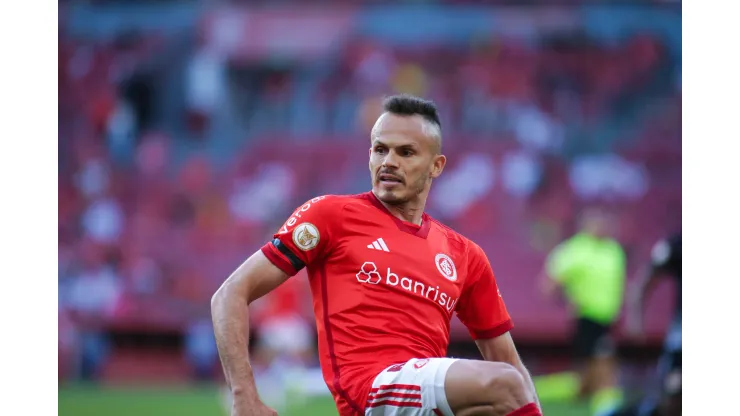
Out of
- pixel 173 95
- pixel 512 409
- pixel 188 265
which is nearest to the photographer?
pixel 512 409

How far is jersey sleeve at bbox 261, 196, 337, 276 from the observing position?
399cm

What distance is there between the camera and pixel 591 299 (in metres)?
12.0

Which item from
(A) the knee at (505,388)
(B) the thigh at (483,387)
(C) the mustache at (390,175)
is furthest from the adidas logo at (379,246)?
(A) the knee at (505,388)

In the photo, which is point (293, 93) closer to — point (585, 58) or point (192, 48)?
point (192, 48)

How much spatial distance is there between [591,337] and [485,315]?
7960 mm

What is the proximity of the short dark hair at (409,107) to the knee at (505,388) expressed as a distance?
131cm

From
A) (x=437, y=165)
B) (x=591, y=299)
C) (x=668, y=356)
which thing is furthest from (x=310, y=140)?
(x=437, y=165)

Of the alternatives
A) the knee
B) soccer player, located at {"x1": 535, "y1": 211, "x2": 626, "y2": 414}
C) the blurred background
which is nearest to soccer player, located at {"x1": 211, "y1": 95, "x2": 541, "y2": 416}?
the knee

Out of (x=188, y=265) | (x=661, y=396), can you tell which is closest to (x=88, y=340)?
(x=188, y=265)

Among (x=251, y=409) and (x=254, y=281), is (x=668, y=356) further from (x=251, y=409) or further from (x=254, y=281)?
(x=251, y=409)

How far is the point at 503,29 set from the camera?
60.2ft

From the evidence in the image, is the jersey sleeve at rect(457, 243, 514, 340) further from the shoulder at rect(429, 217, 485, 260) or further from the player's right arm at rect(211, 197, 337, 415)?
the player's right arm at rect(211, 197, 337, 415)

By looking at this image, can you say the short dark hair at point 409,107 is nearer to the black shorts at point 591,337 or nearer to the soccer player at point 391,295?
the soccer player at point 391,295

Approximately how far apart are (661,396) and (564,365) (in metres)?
8.82
